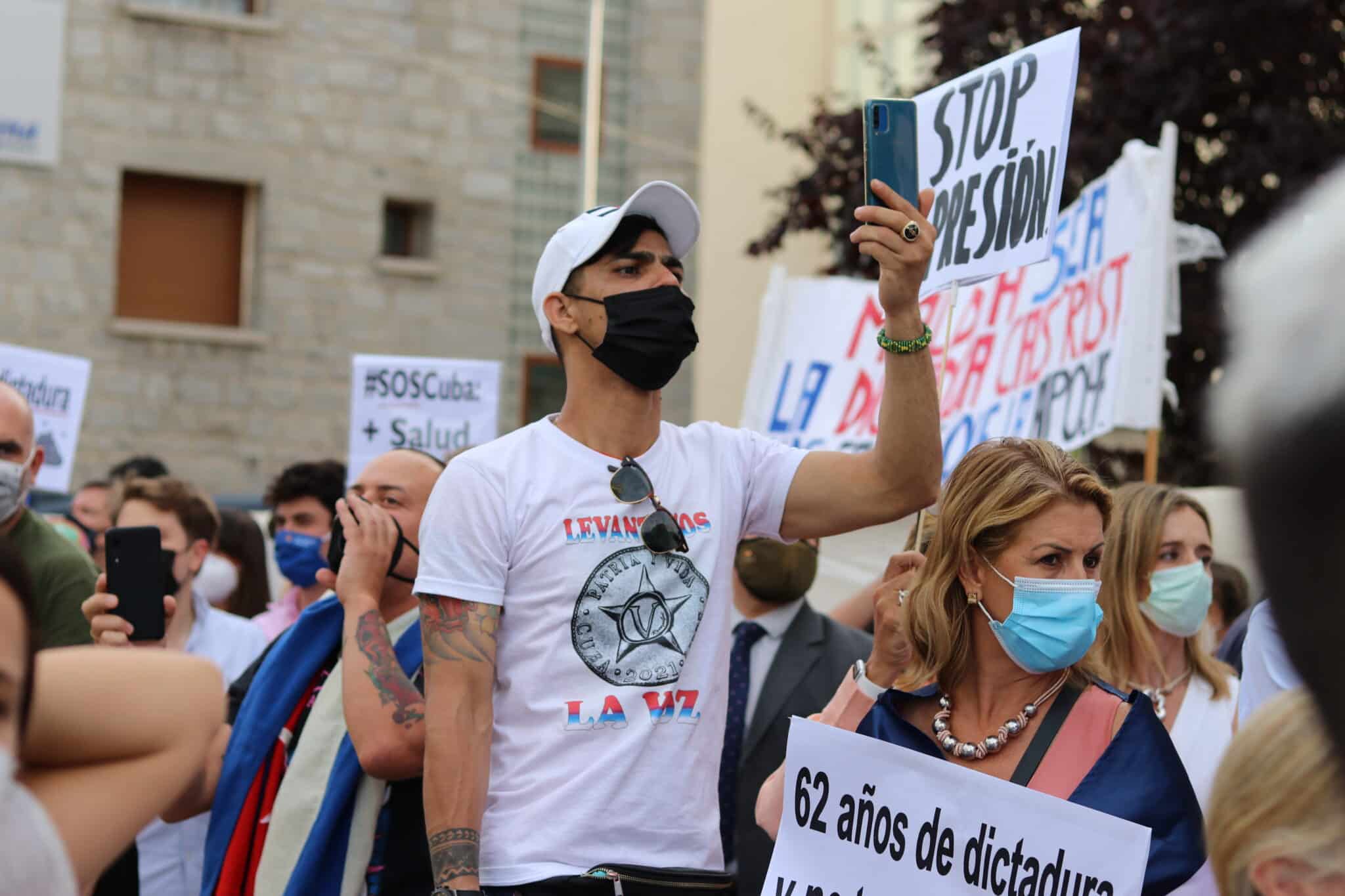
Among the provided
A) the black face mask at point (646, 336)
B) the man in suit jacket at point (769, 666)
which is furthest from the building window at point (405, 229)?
the black face mask at point (646, 336)

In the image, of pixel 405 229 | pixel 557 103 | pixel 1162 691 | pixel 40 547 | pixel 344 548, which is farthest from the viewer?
pixel 557 103

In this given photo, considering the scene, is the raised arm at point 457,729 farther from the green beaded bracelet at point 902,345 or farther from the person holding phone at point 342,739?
the green beaded bracelet at point 902,345

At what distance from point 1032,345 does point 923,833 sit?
4617mm

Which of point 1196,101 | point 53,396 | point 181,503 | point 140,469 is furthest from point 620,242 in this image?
point 1196,101

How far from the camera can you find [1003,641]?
3.40 metres

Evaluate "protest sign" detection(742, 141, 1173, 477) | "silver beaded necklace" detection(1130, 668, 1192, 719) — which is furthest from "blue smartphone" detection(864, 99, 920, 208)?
"protest sign" detection(742, 141, 1173, 477)

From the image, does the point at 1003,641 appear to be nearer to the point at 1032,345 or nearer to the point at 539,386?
the point at 1032,345

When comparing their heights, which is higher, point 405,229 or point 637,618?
point 405,229

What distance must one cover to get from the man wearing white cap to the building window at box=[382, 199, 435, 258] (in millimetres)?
17118

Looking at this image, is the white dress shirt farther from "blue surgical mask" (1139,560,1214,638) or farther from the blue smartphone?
the blue smartphone

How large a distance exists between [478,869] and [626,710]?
0.40 meters

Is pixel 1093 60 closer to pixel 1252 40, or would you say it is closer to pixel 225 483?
pixel 1252 40

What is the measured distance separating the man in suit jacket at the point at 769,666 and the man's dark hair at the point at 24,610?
4.16m

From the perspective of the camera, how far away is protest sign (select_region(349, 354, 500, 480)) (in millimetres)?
8859
